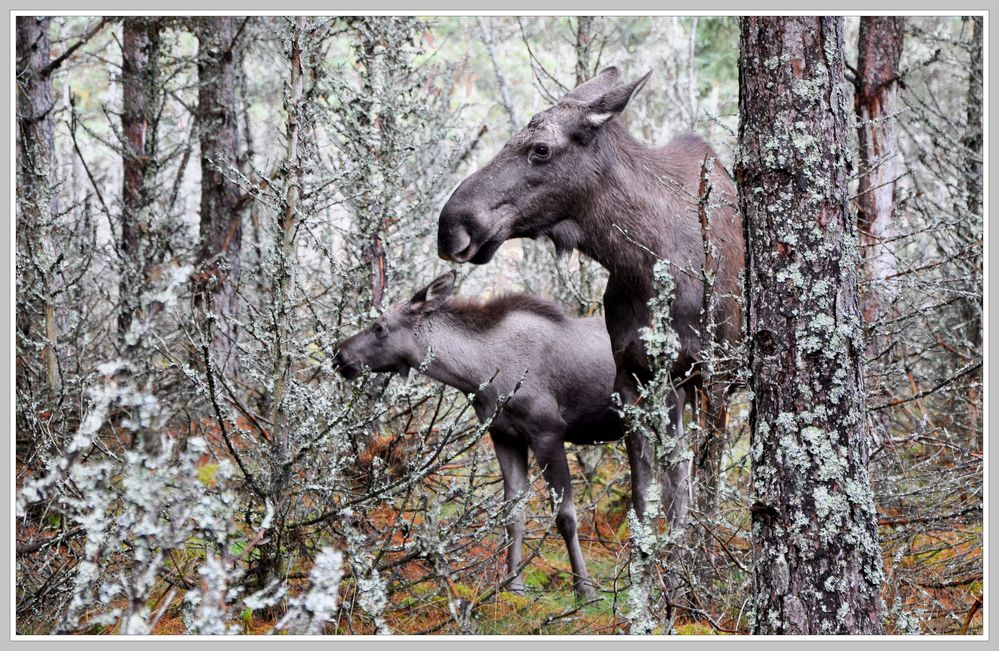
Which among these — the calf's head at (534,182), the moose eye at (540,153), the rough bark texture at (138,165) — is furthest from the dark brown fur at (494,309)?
the rough bark texture at (138,165)

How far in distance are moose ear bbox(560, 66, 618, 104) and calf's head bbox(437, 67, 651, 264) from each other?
49 millimetres

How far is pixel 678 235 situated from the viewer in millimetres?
6383

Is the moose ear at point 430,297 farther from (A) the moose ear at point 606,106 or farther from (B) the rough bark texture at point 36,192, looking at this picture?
(B) the rough bark texture at point 36,192

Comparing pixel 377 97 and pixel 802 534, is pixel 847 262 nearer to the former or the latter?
pixel 802 534

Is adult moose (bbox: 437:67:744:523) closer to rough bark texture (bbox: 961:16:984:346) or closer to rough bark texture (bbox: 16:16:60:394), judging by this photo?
rough bark texture (bbox: 16:16:60:394)

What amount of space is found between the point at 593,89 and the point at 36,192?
3958 millimetres

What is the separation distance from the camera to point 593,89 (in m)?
6.48

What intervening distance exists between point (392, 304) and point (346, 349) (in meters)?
0.82

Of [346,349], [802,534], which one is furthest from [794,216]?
[346,349]

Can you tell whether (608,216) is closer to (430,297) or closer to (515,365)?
(515,365)

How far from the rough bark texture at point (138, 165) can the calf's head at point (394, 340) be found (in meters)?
1.60

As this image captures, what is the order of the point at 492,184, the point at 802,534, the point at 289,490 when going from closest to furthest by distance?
the point at 802,534 → the point at 289,490 → the point at 492,184

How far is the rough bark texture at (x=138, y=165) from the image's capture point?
8.10 metres

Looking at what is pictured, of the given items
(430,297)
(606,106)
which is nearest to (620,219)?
(606,106)
